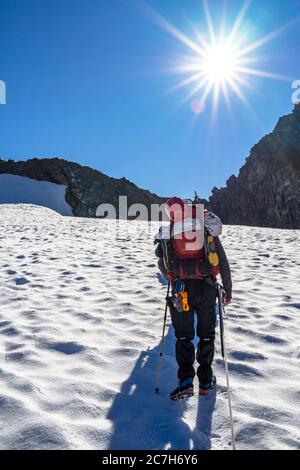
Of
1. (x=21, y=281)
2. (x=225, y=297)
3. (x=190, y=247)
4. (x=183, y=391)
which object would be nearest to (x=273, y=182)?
(x=21, y=281)

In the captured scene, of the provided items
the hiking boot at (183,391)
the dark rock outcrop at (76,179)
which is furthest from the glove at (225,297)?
the dark rock outcrop at (76,179)

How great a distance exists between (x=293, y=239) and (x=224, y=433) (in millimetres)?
15492

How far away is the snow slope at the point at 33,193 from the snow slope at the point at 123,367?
34310 mm

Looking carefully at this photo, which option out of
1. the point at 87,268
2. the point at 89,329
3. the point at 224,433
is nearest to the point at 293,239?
the point at 87,268

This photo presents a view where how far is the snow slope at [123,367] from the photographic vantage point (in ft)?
10.5

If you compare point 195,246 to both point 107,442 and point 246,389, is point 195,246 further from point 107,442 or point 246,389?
point 107,442

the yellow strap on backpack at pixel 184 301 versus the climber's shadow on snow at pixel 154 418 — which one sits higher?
the yellow strap on backpack at pixel 184 301

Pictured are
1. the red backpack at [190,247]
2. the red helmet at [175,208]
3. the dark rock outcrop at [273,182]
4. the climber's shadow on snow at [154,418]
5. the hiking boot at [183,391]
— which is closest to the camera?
the climber's shadow on snow at [154,418]

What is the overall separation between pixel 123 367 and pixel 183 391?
997 mm

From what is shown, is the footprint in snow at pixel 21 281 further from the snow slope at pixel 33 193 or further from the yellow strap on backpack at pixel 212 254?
the snow slope at pixel 33 193

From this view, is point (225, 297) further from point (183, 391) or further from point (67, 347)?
point (67, 347)

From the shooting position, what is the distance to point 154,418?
346 cm

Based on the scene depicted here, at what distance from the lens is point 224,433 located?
3.26 meters
